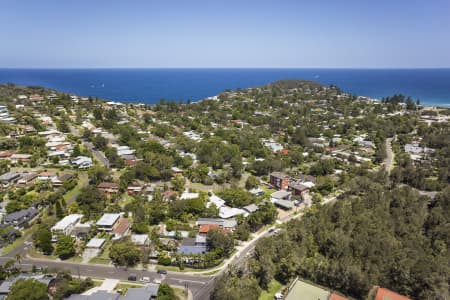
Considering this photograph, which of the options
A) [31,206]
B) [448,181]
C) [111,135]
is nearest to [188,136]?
[111,135]

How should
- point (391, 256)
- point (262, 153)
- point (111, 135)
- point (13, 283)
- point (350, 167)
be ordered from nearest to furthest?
point (13, 283)
point (391, 256)
point (350, 167)
point (262, 153)
point (111, 135)

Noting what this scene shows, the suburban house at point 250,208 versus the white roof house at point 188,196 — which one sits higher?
the white roof house at point 188,196

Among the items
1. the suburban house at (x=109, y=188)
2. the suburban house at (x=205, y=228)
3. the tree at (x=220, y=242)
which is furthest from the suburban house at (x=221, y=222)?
the suburban house at (x=109, y=188)

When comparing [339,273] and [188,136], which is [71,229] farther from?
[188,136]

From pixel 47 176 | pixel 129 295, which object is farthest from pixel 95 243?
pixel 47 176

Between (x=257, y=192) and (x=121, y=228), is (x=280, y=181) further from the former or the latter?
(x=121, y=228)

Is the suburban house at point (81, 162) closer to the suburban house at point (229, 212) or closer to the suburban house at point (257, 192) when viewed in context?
the suburban house at point (229, 212)

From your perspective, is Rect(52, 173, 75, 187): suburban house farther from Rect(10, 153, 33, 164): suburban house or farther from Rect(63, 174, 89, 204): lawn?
Rect(10, 153, 33, 164): suburban house
